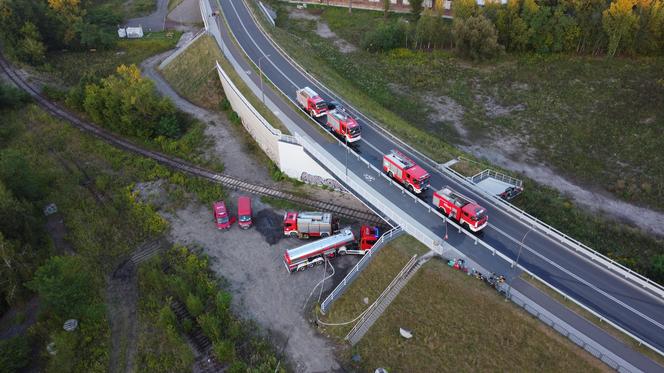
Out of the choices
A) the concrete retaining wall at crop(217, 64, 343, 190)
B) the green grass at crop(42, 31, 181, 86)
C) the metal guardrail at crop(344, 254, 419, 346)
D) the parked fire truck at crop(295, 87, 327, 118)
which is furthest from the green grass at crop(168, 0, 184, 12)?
the metal guardrail at crop(344, 254, 419, 346)

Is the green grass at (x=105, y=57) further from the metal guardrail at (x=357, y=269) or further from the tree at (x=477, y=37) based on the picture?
the metal guardrail at (x=357, y=269)

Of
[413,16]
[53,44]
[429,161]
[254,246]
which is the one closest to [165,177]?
[254,246]

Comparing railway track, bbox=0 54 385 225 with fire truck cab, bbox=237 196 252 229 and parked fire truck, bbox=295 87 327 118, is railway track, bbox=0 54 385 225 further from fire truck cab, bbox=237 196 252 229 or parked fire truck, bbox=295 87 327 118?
parked fire truck, bbox=295 87 327 118

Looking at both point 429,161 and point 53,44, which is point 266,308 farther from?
point 53,44

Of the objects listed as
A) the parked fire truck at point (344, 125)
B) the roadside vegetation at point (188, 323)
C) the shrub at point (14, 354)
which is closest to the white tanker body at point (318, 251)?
→ the roadside vegetation at point (188, 323)

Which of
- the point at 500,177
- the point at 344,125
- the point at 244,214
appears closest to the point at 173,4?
the point at 344,125

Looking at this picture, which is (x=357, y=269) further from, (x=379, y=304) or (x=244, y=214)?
(x=244, y=214)
